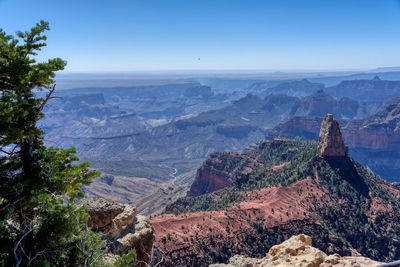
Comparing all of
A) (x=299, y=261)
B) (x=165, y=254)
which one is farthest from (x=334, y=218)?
(x=299, y=261)

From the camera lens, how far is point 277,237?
38250 millimetres

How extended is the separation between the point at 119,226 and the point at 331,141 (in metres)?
49.0

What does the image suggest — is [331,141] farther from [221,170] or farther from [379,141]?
[379,141]

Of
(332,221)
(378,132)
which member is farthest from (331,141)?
(378,132)

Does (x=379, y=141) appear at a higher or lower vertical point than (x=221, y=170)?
lower

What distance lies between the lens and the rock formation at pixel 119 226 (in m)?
19.0

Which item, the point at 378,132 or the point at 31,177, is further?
the point at 378,132

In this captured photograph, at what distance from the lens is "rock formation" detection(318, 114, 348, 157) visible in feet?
179

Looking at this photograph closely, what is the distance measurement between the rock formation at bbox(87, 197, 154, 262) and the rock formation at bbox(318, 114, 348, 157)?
45583 mm

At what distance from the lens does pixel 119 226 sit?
2080 cm

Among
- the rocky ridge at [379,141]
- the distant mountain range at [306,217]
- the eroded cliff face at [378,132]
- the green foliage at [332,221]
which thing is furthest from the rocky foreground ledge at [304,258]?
the eroded cliff face at [378,132]

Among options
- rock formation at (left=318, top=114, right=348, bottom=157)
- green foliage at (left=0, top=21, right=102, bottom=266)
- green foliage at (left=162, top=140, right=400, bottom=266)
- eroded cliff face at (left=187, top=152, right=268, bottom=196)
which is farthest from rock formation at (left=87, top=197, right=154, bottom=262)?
eroded cliff face at (left=187, top=152, right=268, bottom=196)

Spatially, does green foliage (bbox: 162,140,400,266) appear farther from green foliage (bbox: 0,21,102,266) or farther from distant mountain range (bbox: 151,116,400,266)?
green foliage (bbox: 0,21,102,266)

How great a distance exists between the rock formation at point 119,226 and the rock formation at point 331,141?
45.6m
